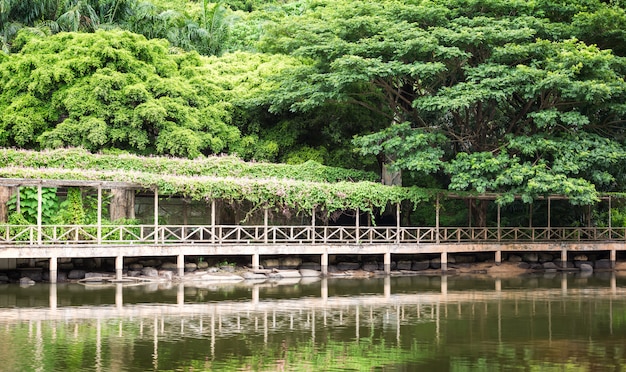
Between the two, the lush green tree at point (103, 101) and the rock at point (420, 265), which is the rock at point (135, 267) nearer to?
the lush green tree at point (103, 101)

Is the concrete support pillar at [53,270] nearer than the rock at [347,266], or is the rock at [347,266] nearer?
the concrete support pillar at [53,270]

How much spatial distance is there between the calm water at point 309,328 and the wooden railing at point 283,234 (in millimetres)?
1754

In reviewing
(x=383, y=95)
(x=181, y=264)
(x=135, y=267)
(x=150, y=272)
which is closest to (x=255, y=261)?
(x=181, y=264)

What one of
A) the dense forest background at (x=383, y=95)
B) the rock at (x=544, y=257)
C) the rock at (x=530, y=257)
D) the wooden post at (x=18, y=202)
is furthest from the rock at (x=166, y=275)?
the rock at (x=544, y=257)

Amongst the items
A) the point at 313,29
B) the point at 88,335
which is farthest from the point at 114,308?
the point at 313,29

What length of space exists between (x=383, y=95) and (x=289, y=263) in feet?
28.1

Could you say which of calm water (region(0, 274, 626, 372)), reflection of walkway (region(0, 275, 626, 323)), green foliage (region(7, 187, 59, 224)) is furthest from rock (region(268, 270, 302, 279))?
green foliage (region(7, 187, 59, 224))

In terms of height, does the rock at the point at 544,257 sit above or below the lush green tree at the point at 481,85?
below

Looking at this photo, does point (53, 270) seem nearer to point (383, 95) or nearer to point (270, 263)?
point (270, 263)

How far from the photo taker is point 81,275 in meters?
29.8

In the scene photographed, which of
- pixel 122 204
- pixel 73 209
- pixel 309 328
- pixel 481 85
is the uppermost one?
pixel 481 85

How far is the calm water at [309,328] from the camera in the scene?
50.8 feet

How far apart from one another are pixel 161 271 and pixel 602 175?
17.1 m

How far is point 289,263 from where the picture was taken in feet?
110
